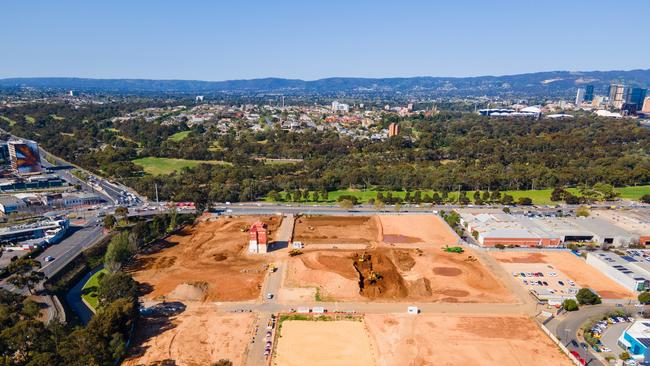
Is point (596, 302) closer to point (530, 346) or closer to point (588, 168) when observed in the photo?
point (530, 346)

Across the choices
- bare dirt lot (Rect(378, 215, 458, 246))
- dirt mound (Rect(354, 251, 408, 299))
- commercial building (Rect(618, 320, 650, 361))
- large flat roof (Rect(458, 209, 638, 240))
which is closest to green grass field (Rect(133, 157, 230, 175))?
bare dirt lot (Rect(378, 215, 458, 246))

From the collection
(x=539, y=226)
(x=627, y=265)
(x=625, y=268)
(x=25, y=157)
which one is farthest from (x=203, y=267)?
(x=25, y=157)

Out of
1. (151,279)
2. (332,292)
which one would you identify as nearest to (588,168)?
(332,292)

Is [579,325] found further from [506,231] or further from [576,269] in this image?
[506,231]

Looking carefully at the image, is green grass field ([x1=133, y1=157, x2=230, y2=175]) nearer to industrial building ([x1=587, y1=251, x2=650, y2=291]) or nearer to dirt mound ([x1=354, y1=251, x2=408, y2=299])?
dirt mound ([x1=354, y1=251, x2=408, y2=299])

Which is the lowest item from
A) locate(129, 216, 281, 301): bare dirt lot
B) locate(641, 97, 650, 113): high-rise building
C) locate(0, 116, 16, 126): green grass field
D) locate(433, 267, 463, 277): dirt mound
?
locate(433, 267, 463, 277): dirt mound

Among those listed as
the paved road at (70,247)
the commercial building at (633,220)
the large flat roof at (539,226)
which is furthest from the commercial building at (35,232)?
the commercial building at (633,220)
